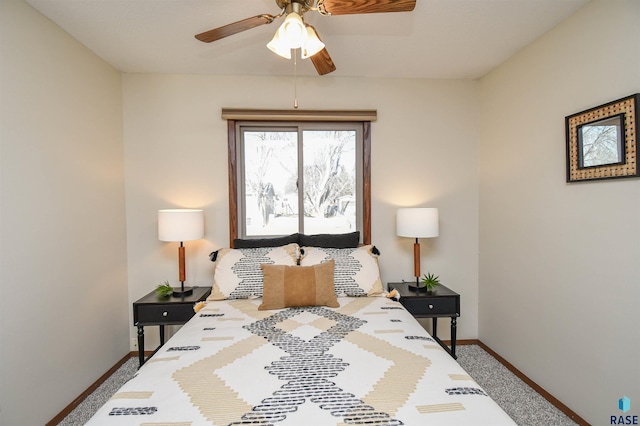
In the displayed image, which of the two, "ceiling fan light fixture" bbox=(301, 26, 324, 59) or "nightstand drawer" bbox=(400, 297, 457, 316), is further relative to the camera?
"nightstand drawer" bbox=(400, 297, 457, 316)

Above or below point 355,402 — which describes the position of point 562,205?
above

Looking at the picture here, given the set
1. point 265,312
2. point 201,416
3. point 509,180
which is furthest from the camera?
point 509,180

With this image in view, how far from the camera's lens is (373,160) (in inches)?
116

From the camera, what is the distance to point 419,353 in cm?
140

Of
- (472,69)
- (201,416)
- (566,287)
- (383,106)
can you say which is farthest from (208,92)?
(566,287)

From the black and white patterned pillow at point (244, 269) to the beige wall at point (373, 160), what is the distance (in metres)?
0.54

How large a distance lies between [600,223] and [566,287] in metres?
0.50

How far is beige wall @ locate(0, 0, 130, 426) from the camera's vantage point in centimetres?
170

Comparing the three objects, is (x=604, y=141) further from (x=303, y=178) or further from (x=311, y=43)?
(x=303, y=178)

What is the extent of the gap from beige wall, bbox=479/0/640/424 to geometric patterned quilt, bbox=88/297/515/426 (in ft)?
3.68

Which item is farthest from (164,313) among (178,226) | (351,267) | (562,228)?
(562,228)

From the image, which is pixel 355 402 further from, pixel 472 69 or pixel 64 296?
pixel 472 69

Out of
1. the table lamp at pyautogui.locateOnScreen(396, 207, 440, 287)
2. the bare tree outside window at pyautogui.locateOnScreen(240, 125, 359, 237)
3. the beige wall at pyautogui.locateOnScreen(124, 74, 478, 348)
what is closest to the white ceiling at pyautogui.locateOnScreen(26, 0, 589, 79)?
the beige wall at pyautogui.locateOnScreen(124, 74, 478, 348)
